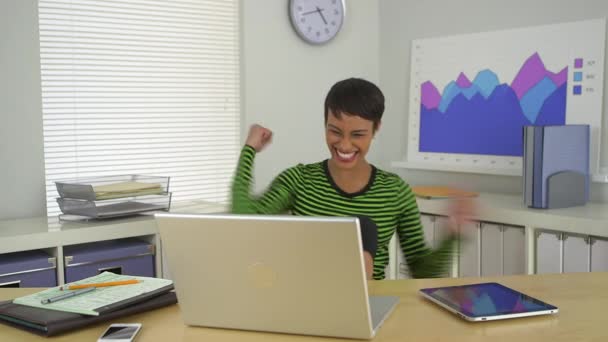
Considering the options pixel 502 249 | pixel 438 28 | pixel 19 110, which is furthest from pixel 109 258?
pixel 438 28

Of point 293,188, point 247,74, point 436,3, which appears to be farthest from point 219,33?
point 293,188

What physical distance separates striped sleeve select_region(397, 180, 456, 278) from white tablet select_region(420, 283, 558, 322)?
0.30 m

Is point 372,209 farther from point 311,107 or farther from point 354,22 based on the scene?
point 354,22

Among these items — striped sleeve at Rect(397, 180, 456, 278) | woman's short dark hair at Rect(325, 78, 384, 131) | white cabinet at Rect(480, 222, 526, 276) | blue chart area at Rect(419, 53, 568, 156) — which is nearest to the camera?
striped sleeve at Rect(397, 180, 456, 278)

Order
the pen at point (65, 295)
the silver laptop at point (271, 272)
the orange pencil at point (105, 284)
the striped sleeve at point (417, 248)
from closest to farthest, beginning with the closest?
the silver laptop at point (271, 272), the pen at point (65, 295), the orange pencil at point (105, 284), the striped sleeve at point (417, 248)

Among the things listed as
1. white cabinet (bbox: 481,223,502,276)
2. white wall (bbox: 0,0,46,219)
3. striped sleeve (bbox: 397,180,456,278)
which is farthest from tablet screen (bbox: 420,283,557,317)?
white wall (bbox: 0,0,46,219)

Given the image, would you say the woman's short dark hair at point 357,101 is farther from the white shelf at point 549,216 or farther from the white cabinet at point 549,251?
the white cabinet at point 549,251

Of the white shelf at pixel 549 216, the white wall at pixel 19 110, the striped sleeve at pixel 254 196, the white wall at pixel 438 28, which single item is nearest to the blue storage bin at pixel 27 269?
the white wall at pixel 19 110

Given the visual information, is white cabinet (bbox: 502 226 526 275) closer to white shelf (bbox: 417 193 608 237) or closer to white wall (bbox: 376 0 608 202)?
white shelf (bbox: 417 193 608 237)

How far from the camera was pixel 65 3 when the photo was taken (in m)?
3.16

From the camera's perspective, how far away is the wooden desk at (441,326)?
52.9 inches

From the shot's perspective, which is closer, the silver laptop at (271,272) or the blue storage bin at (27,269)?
the silver laptop at (271,272)

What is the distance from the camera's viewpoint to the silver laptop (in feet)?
4.12

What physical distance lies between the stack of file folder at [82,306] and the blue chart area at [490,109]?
7.24 feet
